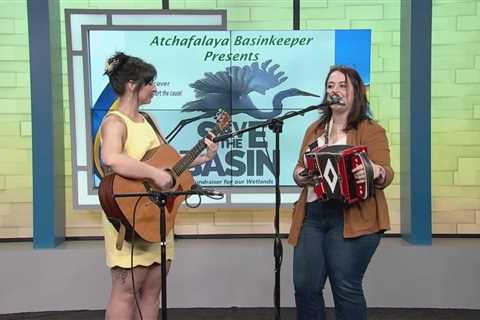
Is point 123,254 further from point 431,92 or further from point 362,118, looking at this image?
point 431,92

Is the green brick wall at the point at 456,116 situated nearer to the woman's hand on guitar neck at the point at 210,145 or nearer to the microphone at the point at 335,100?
the microphone at the point at 335,100

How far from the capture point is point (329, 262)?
2.76 m

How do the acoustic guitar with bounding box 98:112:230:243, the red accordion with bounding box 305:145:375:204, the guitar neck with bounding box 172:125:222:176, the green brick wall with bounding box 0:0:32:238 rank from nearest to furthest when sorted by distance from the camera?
the red accordion with bounding box 305:145:375:204 → the acoustic guitar with bounding box 98:112:230:243 → the guitar neck with bounding box 172:125:222:176 → the green brick wall with bounding box 0:0:32:238

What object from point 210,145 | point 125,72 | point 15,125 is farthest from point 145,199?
point 15,125

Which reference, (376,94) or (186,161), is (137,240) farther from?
(376,94)

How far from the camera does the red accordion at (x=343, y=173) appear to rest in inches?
99.8

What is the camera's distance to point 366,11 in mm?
4707

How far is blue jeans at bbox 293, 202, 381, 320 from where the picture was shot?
271cm

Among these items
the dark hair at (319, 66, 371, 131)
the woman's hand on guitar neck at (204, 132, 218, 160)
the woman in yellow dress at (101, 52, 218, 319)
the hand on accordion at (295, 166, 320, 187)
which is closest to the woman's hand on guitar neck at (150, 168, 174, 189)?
the woman in yellow dress at (101, 52, 218, 319)

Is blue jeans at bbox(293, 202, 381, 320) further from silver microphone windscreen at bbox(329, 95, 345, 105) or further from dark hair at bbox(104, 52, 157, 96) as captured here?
dark hair at bbox(104, 52, 157, 96)

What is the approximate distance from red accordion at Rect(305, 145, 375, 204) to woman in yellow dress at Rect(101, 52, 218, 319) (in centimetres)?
72

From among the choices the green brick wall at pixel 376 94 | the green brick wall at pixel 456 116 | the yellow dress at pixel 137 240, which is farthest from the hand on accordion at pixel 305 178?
the green brick wall at pixel 456 116

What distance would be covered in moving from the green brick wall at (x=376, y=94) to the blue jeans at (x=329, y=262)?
190 cm

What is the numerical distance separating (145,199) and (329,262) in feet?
2.96
